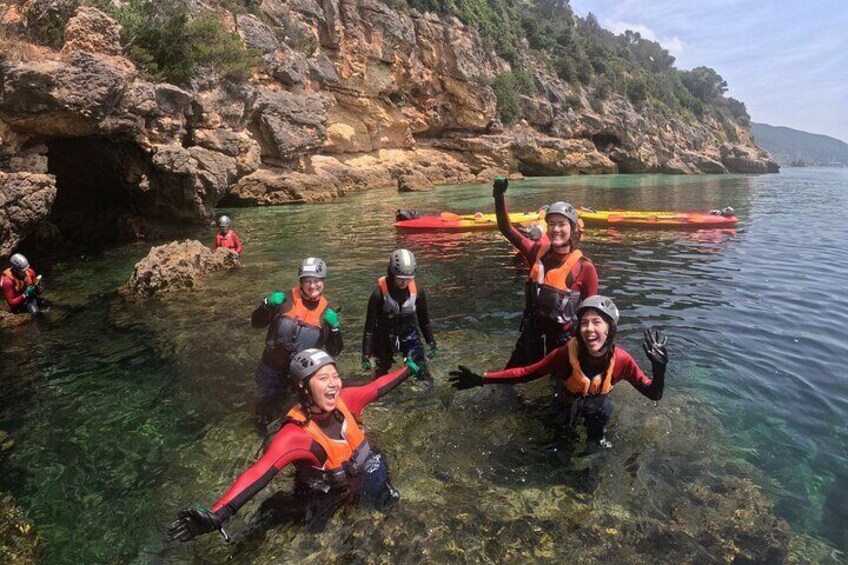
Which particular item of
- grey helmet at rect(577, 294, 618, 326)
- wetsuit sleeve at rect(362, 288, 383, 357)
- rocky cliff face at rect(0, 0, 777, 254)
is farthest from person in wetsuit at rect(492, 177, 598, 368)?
rocky cliff face at rect(0, 0, 777, 254)

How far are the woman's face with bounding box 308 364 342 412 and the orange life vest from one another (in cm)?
175

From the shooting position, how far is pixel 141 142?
1550 cm

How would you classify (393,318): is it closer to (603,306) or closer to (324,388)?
(324,388)

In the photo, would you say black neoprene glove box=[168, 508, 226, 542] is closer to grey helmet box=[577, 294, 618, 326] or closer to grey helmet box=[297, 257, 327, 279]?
grey helmet box=[297, 257, 327, 279]

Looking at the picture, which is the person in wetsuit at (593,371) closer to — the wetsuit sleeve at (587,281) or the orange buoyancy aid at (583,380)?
the orange buoyancy aid at (583,380)

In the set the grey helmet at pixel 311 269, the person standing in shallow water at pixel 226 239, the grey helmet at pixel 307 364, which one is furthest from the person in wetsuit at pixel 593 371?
the person standing in shallow water at pixel 226 239

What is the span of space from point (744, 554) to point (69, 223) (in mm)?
20444

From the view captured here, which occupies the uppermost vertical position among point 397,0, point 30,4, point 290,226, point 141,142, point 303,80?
point 397,0

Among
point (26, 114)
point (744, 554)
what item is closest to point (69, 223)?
point (26, 114)

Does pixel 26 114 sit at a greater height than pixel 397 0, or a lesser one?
lesser

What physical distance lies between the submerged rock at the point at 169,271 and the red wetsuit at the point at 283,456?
8.13m

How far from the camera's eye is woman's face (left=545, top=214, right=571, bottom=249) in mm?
5453

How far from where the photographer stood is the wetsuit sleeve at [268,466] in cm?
331

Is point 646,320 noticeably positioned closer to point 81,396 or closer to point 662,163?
point 81,396
